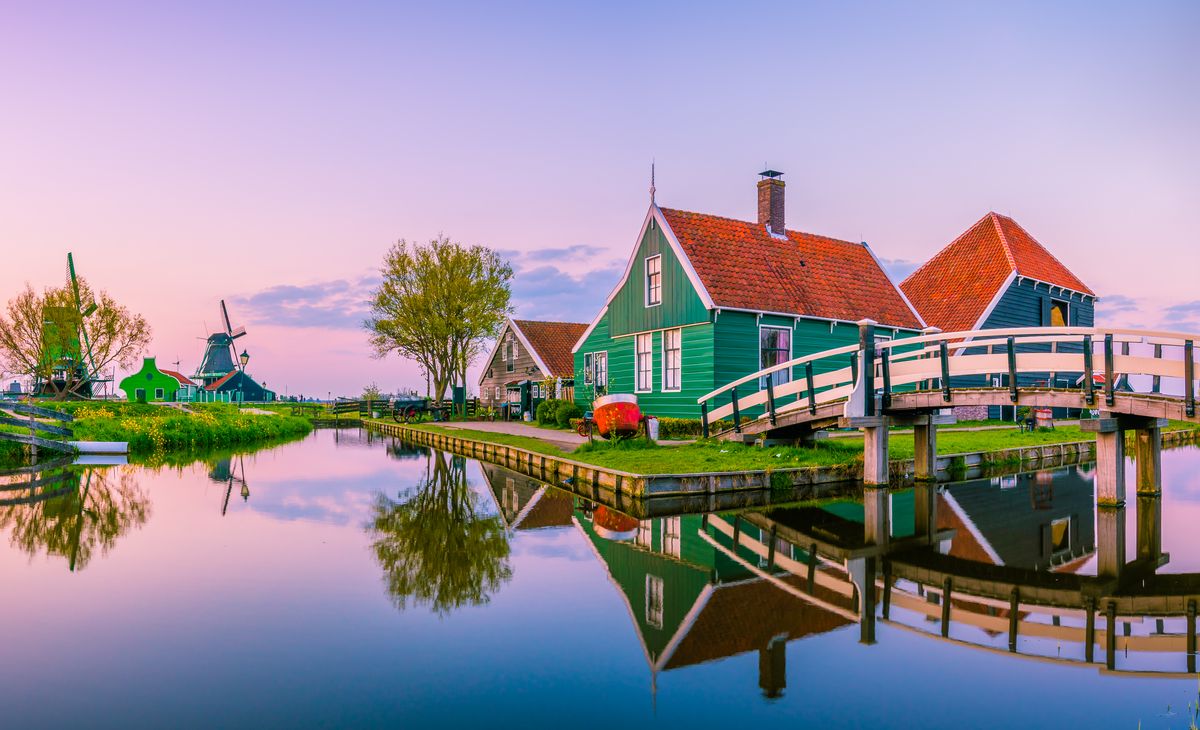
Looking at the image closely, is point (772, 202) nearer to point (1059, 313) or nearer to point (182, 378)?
point (1059, 313)

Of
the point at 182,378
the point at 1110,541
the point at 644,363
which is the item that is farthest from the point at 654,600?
the point at 182,378

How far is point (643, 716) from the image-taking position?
5.49 metres

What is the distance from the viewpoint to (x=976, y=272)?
32438mm

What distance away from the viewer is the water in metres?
5.66

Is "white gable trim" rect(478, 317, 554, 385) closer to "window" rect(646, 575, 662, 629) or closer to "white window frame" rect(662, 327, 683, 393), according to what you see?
"white window frame" rect(662, 327, 683, 393)

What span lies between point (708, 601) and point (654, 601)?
1.90ft

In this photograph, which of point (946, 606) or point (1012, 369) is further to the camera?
point (1012, 369)

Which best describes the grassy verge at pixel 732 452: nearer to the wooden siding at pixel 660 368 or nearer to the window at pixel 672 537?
the window at pixel 672 537

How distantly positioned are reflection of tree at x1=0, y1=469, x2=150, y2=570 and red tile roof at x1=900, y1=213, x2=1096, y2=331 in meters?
27.1

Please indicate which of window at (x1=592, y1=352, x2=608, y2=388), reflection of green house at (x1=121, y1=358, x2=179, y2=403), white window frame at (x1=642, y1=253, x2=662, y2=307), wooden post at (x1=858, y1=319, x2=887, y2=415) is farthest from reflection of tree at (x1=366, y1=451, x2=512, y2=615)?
reflection of green house at (x1=121, y1=358, x2=179, y2=403)

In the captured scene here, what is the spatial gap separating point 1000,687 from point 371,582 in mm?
6637

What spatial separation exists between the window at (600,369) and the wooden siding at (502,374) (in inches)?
330

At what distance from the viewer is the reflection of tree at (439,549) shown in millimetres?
8812

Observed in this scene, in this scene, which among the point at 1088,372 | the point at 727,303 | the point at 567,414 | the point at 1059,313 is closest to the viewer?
the point at 1088,372
